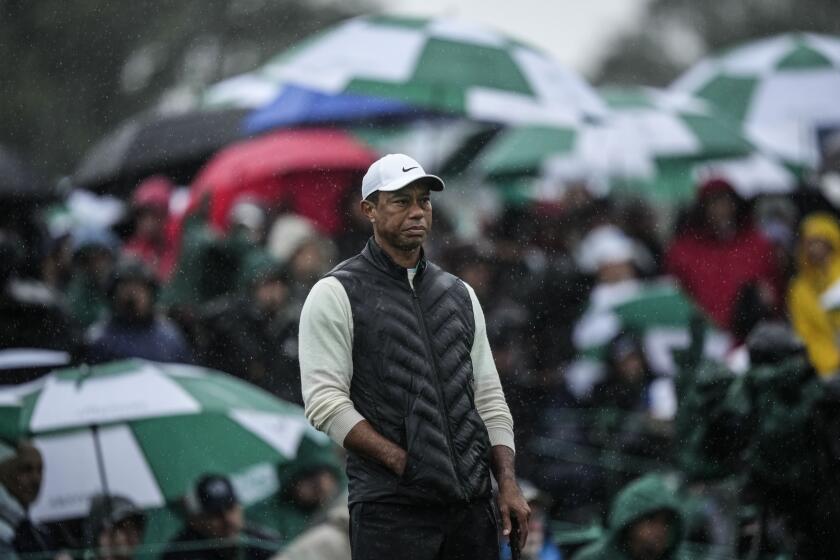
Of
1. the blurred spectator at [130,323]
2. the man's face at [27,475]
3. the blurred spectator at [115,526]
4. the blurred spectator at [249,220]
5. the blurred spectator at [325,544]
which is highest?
the blurred spectator at [249,220]

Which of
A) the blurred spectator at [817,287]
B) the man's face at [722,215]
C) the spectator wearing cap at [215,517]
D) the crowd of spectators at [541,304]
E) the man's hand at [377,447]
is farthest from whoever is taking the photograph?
the man's face at [722,215]

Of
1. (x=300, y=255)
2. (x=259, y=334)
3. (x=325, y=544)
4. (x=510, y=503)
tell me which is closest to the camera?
(x=510, y=503)

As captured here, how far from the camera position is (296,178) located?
1245 centimetres

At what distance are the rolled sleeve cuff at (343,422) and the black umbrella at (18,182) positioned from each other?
31.2 feet

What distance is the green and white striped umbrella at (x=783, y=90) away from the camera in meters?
14.9

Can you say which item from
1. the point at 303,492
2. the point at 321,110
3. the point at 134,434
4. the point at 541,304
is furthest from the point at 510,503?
the point at 321,110

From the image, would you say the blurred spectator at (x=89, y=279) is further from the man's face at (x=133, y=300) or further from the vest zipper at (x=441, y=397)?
the vest zipper at (x=441, y=397)

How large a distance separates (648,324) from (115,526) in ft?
13.2

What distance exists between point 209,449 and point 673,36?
159 feet

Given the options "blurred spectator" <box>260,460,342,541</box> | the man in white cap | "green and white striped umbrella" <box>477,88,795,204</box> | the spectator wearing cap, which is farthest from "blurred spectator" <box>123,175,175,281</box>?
the man in white cap

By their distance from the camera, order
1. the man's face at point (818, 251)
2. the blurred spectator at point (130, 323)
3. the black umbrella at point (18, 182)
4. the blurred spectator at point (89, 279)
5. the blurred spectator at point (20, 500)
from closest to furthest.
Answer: the blurred spectator at point (20, 500)
the blurred spectator at point (130, 323)
the man's face at point (818, 251)
the blurred spectator at point (89, 279)
the black umbrella at point (18, 182)

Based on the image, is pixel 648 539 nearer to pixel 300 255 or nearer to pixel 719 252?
pixel 300 255

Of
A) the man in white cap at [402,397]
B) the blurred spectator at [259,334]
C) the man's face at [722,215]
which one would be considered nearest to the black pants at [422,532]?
the man in white cap at [402,397]

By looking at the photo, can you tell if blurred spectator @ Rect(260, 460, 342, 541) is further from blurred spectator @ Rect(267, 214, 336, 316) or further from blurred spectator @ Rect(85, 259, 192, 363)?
blurred spectator @ Rect(267, 214, 336, 316)
